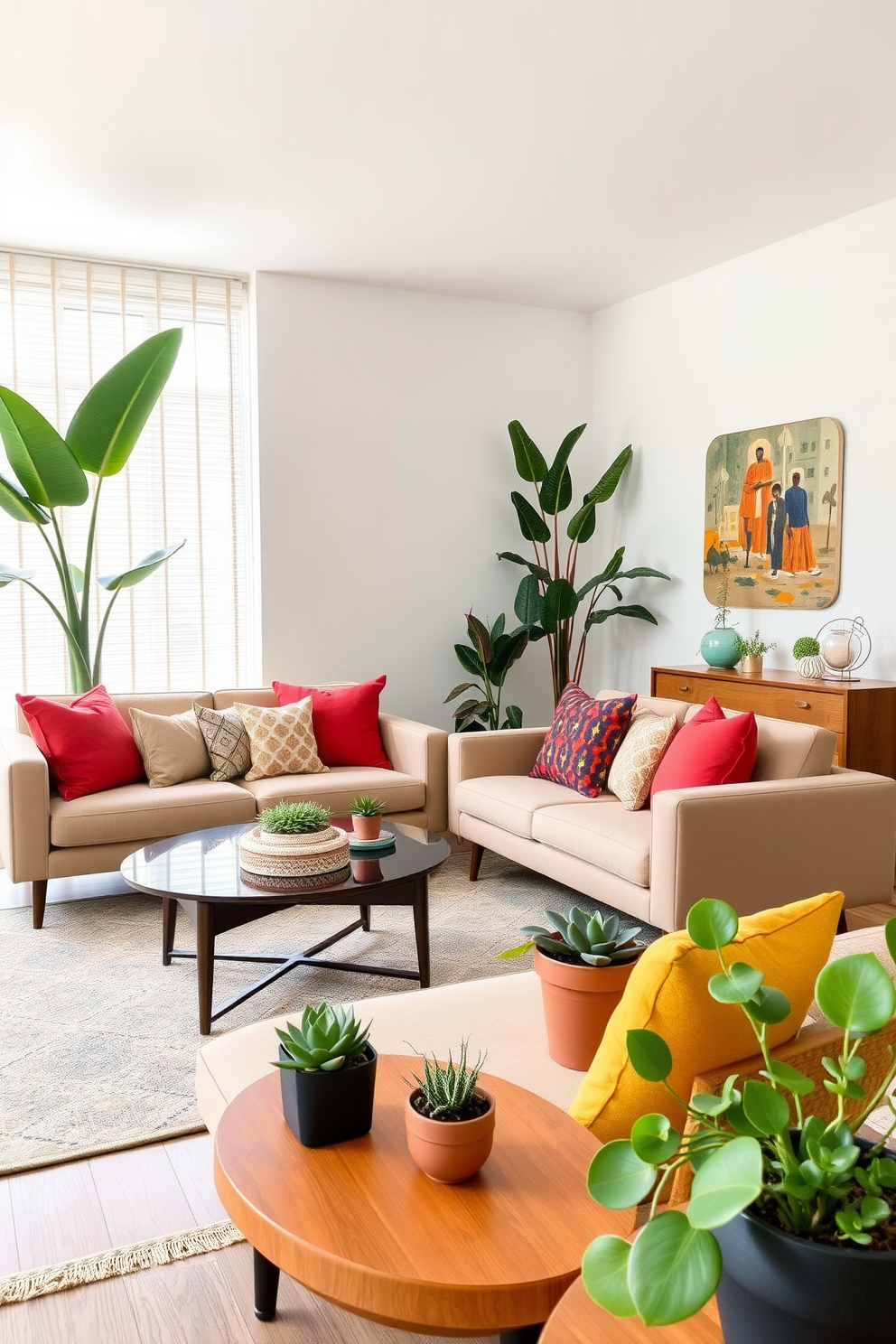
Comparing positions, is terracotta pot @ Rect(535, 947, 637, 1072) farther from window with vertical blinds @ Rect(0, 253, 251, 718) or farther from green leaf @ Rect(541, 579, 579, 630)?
window with vertical blinds @ Rect(0, 253, 251, 718)

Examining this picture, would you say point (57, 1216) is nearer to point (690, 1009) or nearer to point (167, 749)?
point (690, 1009)

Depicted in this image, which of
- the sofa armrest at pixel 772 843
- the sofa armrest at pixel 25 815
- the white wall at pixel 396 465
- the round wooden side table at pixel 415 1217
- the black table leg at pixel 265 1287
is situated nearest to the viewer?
the round wooden side table at pixel 415 1217

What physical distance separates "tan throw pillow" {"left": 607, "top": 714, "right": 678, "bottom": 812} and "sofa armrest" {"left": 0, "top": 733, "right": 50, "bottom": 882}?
2.01m

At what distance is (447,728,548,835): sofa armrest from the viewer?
4.19m

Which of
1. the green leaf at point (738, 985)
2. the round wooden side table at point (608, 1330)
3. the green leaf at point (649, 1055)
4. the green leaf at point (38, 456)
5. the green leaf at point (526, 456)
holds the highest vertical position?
the green leaf at point (526, 456)

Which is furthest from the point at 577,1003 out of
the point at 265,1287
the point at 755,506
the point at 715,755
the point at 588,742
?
the point at 755,506

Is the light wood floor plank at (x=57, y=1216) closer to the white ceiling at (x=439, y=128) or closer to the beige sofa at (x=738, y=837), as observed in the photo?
the beige sofa at (x=738, y=837)

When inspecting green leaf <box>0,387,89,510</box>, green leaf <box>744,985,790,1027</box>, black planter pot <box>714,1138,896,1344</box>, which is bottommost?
black planter pot <box>714,1138,896,1344</box>

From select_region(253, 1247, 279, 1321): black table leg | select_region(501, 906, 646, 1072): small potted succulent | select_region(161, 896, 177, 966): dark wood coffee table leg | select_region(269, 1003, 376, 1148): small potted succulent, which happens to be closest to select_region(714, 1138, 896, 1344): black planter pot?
select_region(269, 1003, 376, 1148): small potted succulent

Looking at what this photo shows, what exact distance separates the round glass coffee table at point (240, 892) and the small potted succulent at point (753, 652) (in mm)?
1880

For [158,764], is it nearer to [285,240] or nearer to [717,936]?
[285,240]

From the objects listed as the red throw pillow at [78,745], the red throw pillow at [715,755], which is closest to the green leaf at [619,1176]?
the red throw pillow at [715,755]

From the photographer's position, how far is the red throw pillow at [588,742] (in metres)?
3.85

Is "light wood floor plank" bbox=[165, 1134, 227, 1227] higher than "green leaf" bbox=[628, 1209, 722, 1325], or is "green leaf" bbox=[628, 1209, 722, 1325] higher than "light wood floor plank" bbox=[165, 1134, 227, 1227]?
"green leaf" bbox=[628, 1209, 722, 1325]
